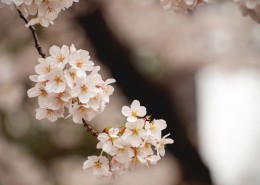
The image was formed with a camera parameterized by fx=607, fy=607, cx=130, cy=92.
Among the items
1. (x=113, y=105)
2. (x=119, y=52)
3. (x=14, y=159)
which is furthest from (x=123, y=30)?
(x=14, y=159)

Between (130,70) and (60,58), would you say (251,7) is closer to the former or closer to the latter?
(60,58)

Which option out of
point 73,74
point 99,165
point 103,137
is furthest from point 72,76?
point 99,165

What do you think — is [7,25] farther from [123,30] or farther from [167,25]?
[167,25]

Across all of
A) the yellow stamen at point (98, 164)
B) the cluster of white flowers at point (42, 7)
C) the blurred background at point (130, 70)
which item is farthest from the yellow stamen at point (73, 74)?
the blurred background at point (130, 70)

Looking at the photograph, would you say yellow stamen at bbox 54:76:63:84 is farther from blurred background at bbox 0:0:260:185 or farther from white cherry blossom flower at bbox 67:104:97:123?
blurred background at bbox 0:0:260:185

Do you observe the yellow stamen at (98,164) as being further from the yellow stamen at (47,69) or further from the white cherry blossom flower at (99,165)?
the yellow stamen at (47,69)

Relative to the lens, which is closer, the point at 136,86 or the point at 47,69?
the point at 47,69
